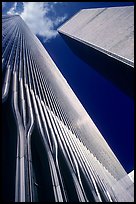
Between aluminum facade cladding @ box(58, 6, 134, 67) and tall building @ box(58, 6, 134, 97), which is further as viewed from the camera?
aluminum facade cladding @ box(58, 6, 134, 67)

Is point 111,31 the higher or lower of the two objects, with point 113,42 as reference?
higher

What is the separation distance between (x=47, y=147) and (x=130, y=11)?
24.8 metres

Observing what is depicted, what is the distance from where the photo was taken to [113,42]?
80.2ft

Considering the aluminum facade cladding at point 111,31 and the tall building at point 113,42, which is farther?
the aluminum facade cladding at point 111,31

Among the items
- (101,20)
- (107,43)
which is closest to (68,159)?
(107,43)

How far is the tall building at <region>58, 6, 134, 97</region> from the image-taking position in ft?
68.4

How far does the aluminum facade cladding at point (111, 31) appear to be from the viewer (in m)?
21.5

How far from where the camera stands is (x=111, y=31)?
2822 cm

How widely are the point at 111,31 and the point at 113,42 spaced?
4.22 m

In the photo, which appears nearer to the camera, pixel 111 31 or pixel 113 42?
pixel 113 42

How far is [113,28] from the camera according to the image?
93.0 ft

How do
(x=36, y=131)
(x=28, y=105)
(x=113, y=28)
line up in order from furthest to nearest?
(x=113, y=28)
(x=28, y=105)
(x=36, y=131)

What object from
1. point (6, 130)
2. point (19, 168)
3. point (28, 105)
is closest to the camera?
point (19, 168)

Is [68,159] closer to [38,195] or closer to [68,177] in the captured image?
[68,177]
